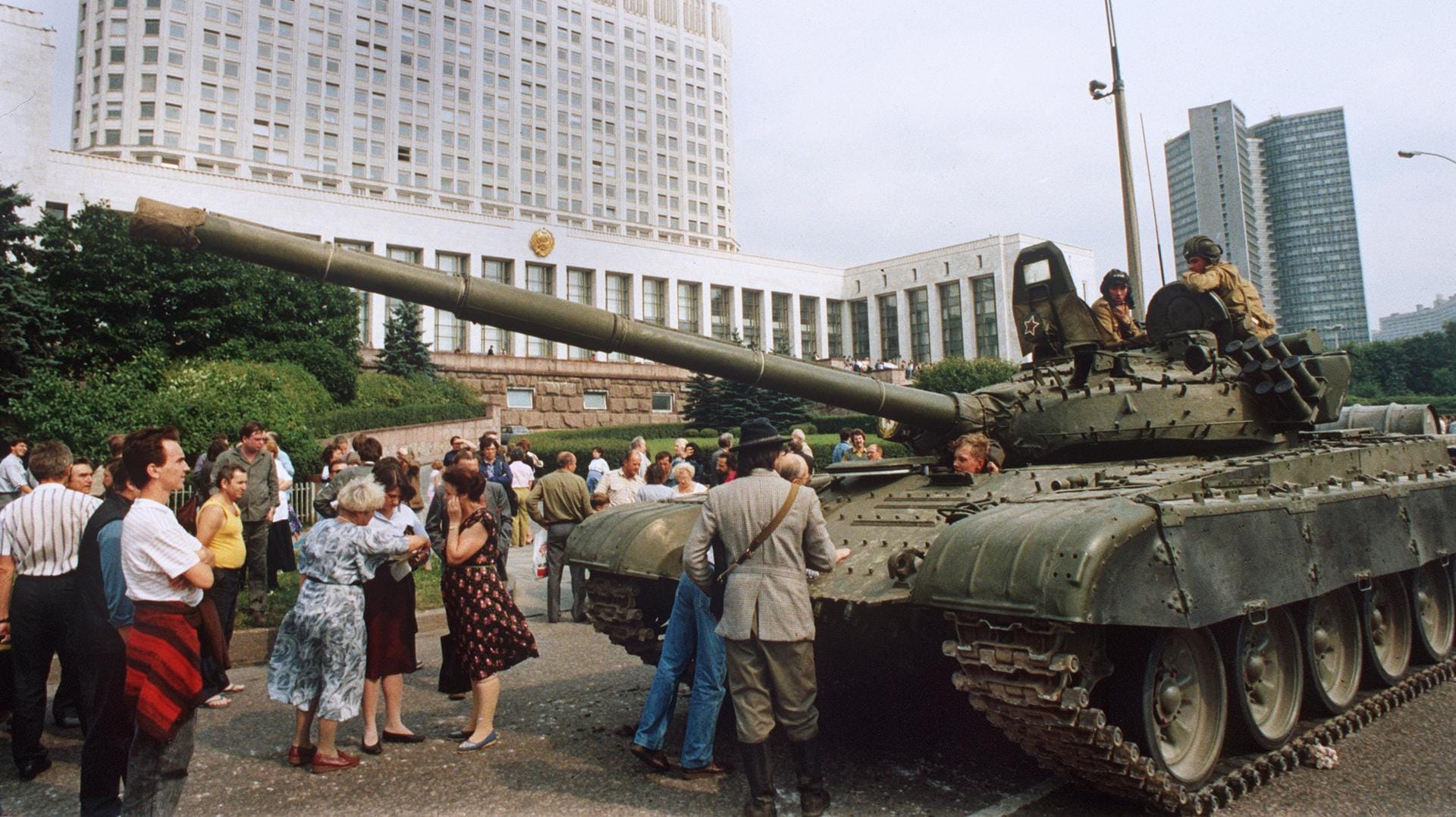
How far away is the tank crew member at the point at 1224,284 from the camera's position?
736 cm

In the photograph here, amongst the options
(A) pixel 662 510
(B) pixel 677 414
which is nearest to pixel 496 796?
(A) pixel 662 510

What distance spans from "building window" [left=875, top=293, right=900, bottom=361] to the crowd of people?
191 feet

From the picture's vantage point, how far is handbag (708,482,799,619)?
174 inches

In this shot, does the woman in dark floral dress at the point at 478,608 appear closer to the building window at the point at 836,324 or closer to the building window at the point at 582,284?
the building window at the point at 582,284

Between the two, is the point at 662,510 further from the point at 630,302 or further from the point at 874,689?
the point at 630,302

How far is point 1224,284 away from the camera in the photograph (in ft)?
24.4

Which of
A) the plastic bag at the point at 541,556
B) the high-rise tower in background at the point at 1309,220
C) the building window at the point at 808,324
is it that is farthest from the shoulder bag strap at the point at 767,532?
the building window at the point at 808,324

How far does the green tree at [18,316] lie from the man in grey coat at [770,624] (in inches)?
839

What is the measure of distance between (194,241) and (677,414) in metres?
40.9

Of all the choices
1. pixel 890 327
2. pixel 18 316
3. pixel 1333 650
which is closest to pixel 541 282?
pixel 890 327

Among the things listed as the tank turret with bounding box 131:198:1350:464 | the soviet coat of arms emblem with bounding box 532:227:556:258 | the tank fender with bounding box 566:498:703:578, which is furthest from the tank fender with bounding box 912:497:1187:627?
the soviet coat of arms emblem with bounding box 532:227:556:258

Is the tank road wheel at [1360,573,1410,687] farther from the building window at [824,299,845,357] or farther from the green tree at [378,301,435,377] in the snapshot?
the building window at [824,299,845,357]

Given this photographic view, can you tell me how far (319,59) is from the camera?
2499 inches

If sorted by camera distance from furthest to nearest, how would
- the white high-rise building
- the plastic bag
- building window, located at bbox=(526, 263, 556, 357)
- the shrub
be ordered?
1. the white high-rise building
2. building window, located at bbox=(526, 263, 556, 357)
3. the shrub
4. the plastic bag
